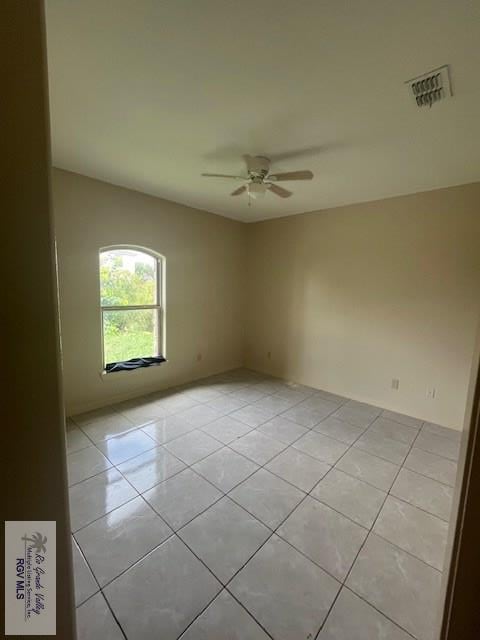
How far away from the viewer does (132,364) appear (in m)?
3.58

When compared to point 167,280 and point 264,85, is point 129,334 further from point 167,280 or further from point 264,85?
point 264,85

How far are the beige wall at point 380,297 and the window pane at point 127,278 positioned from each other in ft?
6.25

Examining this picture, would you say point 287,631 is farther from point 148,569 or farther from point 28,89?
point 28,89

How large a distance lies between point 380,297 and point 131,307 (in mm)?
3204

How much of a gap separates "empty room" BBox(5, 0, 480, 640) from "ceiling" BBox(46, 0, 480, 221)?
14 millimetres

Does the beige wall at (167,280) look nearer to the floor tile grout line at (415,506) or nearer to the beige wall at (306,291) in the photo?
the beige wall at (306,291)

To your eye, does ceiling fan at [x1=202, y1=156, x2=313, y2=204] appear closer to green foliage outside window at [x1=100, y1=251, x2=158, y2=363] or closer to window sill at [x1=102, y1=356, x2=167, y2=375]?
green foliage outside window at [x1=100, y1=251, x2=158, y2=363]

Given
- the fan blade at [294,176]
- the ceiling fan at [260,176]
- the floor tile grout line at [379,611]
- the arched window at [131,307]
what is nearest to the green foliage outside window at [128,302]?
the arched window at [131,307]

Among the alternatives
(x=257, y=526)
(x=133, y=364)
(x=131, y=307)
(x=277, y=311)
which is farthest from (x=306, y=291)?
(x=257, y=526)

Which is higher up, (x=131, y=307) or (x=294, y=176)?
(x=294, y=176)

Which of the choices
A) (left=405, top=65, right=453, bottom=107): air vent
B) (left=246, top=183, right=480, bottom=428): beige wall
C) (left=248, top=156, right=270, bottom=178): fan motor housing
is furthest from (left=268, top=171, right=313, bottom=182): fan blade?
(left=246, top=183, right=480, bottom=428): beige wall

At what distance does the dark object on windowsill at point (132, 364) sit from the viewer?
3.40 metres

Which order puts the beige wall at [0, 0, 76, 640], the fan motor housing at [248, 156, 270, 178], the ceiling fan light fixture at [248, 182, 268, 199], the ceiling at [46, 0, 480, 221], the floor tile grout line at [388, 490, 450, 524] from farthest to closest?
the ceiling fan light fixture at [248, 182, 268, 199]
the fan motor housing at [248, 156, 270, 178]
the floor tile grout line at [388, 490, 450, 524]
the ceiling at [46, 0, 480, 221]
the beige wall at [0, 0, 76, 640]

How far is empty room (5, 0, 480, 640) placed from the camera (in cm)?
67
